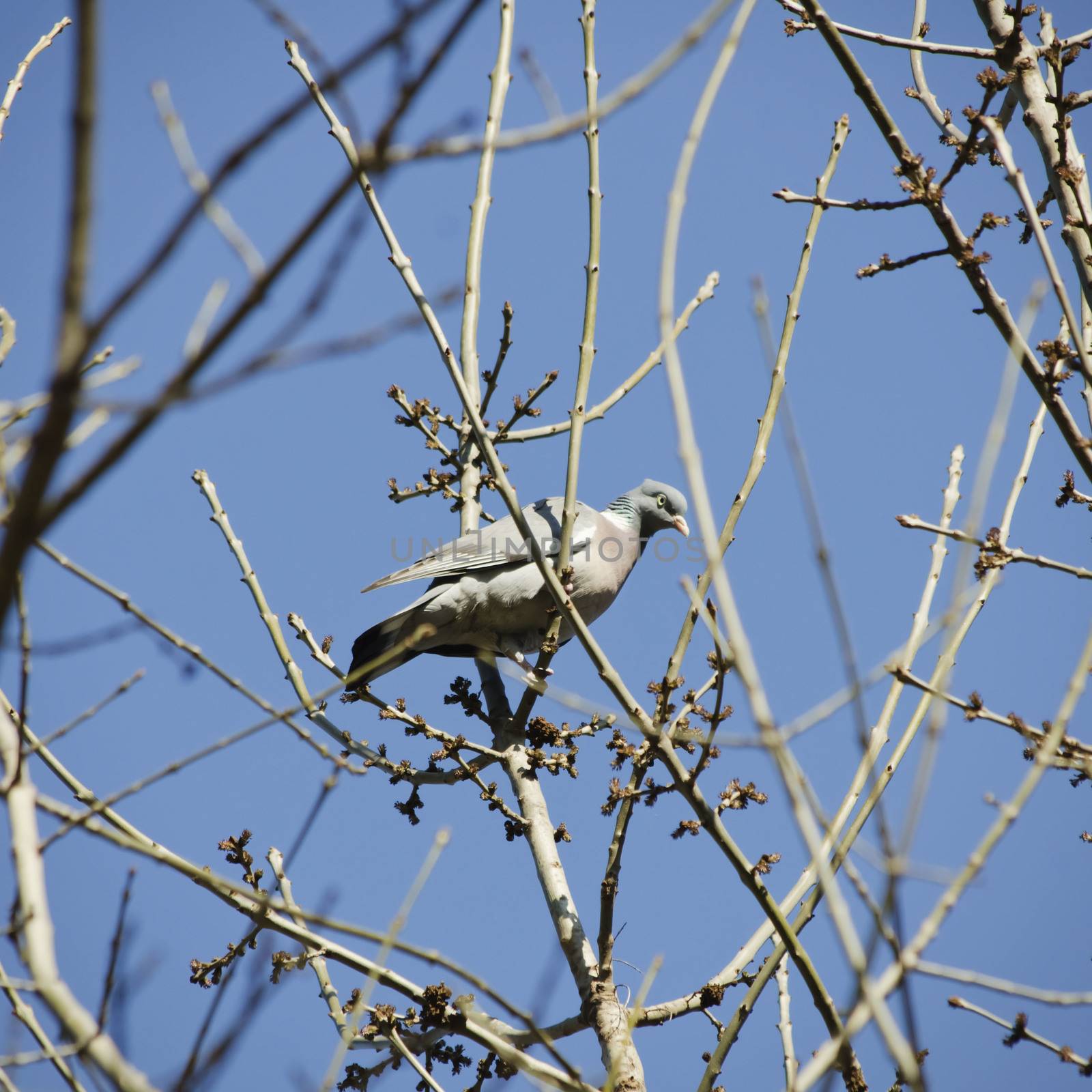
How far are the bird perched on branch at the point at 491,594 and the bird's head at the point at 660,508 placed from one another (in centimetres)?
57

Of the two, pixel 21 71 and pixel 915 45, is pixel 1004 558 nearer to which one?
pixel 915 45

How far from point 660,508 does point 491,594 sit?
152 cm

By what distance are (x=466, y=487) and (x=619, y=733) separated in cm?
194

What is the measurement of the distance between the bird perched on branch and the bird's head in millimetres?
570

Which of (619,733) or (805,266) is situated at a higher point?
(805,266)

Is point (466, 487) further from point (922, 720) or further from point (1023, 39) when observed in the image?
point (1023, 39)

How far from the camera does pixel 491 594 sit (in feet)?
17.2

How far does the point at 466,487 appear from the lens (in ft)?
15.8

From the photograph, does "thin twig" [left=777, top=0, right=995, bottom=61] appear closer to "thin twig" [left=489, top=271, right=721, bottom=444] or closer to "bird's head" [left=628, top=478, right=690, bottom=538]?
"thin twig" [left=489, top=271, right=721, bottom=444]

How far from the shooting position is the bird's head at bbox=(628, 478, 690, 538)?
6309 mm

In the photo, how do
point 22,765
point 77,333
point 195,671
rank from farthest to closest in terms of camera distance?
point 195,671, point 22,765, point 77,333

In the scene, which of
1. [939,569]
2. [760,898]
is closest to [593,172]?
[939,569]

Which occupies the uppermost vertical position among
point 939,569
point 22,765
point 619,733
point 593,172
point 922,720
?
point 593,172

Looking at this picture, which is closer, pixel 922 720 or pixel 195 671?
pixel 195 671
